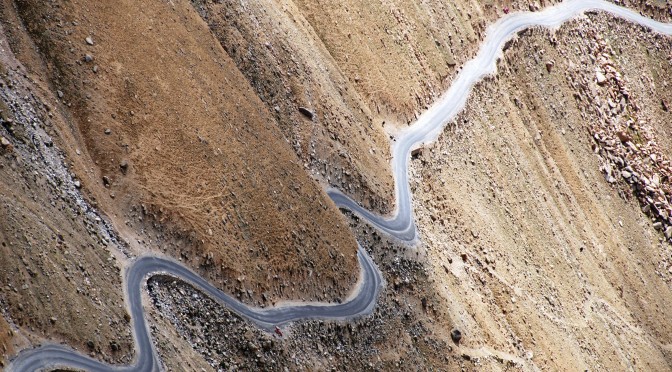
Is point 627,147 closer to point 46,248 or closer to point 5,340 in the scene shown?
point 46,248

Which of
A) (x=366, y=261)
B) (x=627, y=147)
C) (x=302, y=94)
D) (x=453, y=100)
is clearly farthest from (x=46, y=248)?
(x=627, y=147)

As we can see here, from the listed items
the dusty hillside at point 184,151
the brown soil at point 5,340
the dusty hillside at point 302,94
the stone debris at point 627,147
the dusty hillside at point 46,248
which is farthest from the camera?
the stone debris at point 627,147

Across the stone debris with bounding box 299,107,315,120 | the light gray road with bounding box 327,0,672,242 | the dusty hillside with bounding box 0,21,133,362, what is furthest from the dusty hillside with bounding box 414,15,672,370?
the dusty hillside with bounding box 0,21,133,362

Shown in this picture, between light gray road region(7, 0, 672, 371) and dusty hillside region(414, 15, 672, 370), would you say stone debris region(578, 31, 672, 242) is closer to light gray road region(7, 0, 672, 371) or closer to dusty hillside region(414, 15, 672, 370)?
dusty hillside region(414, 15, 672, 370)

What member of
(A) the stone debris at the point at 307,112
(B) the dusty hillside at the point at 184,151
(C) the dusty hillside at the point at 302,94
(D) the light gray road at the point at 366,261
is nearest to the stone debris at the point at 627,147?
(D) the light gray road at the point at 366,261

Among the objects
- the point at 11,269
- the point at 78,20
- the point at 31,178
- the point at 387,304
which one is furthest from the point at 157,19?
the point at 387,304

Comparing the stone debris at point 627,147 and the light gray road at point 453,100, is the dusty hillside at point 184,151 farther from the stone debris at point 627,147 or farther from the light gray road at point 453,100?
the stone debris at point 627,147

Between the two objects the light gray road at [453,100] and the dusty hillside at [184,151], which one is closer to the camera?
the dusty hillside at [184,151]
